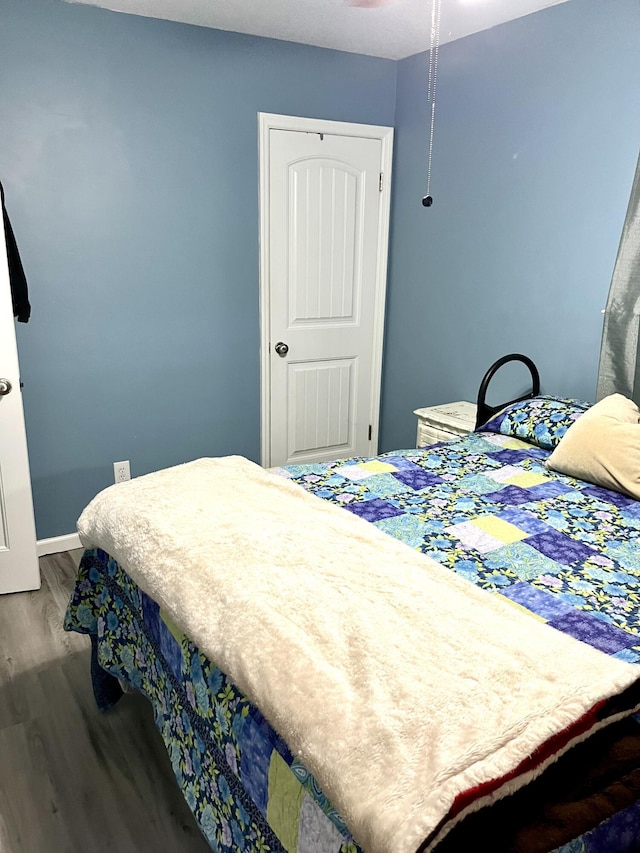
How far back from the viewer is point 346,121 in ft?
11.8

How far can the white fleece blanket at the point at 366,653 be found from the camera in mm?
953

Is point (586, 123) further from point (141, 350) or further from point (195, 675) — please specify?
point (195, 675)

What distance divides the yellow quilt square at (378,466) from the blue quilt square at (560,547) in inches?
25.5

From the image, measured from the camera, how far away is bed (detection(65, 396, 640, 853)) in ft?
A: 3.25

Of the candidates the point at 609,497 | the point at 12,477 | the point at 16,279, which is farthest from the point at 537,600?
the point at 16,279

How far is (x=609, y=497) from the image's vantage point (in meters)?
2.20

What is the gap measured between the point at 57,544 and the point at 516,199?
278 centimetres

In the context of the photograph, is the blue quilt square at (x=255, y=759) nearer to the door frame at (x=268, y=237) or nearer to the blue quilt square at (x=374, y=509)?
the blue quilt square at (x=374, y=509)

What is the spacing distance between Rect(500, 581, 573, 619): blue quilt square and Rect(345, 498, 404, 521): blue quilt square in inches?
19.1

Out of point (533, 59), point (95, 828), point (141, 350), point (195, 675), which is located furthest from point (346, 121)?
point (95, 828)

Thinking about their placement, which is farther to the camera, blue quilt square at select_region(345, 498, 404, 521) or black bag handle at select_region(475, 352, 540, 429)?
black bag handle at select_region(475, 352, 540, 429)

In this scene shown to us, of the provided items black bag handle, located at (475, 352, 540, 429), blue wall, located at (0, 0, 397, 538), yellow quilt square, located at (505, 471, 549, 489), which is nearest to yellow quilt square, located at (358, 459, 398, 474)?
yellow quilt square, located at (505, 471, 549, 489)

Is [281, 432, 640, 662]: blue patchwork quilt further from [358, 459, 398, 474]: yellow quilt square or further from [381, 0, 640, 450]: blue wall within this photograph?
[381, 0, 640, 450]: blue wall

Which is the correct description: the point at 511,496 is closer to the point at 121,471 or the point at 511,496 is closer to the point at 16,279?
the point at 121,471
